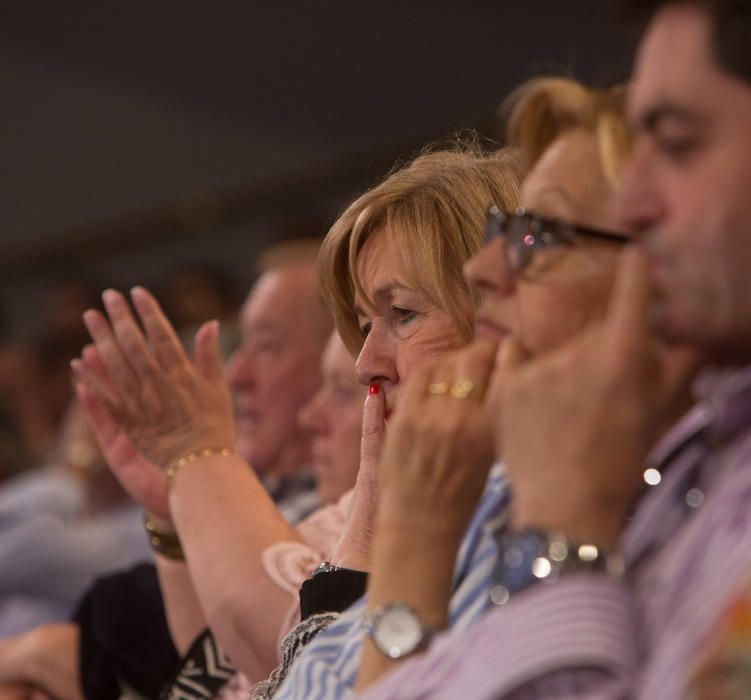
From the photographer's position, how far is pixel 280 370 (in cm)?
261

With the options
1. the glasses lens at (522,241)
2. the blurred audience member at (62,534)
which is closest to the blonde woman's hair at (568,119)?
the glasses lens at (522,241)

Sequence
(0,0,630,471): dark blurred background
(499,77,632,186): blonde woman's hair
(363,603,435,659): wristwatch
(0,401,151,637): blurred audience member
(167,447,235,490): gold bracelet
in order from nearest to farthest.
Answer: (363,603,435,659): wristwatch
(499,77,632,186): blonde woman's hair
(167,447,235,490): gold bracelet
(0,401,151,637): blurred audience member
(0,0,630,471): dark blurred background

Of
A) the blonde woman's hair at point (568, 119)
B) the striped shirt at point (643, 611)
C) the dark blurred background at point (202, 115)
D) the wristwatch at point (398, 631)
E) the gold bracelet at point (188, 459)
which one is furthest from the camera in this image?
the dark blurred background at point (202, 115)

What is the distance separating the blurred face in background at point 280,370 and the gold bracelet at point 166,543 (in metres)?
0.71

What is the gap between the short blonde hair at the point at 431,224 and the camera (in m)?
1.46

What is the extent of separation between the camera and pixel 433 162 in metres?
1.55

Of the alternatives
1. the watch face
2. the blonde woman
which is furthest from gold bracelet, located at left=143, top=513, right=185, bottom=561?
the watch face

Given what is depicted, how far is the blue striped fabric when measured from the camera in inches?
40.1

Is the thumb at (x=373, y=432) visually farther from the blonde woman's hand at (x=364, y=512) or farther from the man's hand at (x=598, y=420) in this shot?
the man's hand at (x=598, y=420)

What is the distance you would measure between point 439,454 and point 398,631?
13 centimetres

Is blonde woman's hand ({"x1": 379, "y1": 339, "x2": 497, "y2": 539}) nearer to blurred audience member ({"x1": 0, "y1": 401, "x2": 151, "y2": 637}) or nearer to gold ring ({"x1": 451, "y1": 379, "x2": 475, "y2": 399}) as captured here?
gold ring ({"x1": 451, "y1": 379, "x2": 475, "y2": 399})

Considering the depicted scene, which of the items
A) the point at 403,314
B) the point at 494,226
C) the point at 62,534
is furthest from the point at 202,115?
the point at 494,226

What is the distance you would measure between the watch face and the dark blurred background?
3176mm

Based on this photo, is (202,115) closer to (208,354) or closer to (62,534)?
(62,534)
